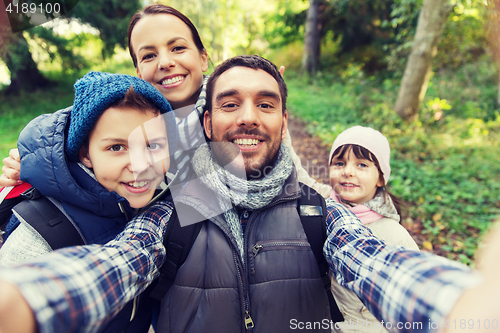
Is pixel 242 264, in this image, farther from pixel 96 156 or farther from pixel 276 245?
pixel 96 156

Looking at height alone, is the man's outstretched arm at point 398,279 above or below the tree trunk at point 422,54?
below

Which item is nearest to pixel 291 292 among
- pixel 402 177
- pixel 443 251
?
pixel 443 251

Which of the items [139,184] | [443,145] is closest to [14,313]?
[139,184]

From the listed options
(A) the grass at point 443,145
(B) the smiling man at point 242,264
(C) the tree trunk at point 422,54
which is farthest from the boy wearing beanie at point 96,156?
(C) the tree trunk at point 422,54

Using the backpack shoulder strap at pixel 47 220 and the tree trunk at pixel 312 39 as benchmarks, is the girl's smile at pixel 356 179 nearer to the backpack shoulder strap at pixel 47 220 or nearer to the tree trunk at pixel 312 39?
the backpack shoulder strap at pixel 47 220

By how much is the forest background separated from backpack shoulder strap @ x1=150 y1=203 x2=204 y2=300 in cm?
108

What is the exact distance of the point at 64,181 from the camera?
1337mm

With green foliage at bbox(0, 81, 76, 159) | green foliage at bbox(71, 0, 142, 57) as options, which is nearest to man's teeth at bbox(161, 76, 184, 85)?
green foliage at bbox(71, 0, 142, 57)

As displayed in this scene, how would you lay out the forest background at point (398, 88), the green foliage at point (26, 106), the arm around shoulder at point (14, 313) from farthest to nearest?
the green foliage at point (26, 106)
the forest background at point (398, 88)
the arm around shoulder at point (14, 313)

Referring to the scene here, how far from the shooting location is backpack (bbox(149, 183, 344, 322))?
56.6 inches

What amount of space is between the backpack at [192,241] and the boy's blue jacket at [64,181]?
353 millimetres

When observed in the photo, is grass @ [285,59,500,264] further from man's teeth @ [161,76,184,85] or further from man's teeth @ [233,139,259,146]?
man's teeth @ [161,76,184,85]

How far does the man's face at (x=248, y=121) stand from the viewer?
1776 mm

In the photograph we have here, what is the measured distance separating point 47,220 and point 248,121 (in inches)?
50.5
